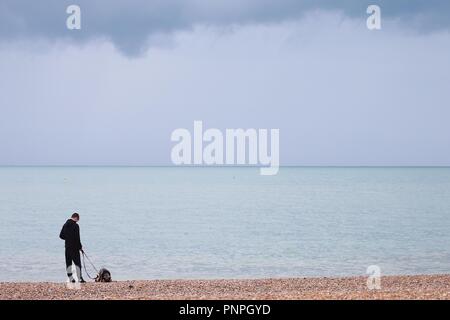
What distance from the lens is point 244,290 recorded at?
2034cm

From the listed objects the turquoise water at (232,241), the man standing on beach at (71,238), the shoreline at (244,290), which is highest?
the man standing on beach at (71,238)

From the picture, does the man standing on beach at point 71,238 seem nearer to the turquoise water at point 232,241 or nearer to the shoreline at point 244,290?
the shoreline at point 244,290

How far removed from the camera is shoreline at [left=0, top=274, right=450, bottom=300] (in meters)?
16.6

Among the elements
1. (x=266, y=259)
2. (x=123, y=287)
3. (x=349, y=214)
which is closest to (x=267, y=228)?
(x=349, y=214)

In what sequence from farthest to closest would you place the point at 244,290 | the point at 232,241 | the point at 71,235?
1. the point at 232,241
2. the point at 71,235
3. the point at 244,290

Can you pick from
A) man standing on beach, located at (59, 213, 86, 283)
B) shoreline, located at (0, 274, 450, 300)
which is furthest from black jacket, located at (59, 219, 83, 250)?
shoreline, located at (0, 274, 450, 300)

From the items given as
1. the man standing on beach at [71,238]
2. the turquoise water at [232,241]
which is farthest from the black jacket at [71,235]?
the turquoise water at [232,241]

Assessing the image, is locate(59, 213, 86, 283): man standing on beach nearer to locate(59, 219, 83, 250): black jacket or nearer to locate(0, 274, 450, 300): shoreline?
locate(59, 219, 83, 250): black jacket

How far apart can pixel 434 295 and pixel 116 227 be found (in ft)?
142

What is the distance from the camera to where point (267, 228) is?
56.8 metres

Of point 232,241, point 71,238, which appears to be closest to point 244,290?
point 71,238

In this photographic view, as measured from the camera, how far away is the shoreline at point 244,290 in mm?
16594

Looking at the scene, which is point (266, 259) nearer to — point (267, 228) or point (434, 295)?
point (434, 295)

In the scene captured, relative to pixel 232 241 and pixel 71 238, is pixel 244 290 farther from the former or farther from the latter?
pixel 232 241
